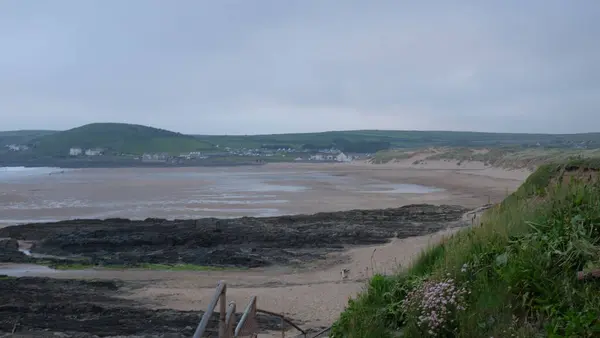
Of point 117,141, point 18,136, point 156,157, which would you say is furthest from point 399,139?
point 18,136

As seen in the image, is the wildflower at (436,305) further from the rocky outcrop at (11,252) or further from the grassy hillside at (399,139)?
the grassy hillside at (399,139)

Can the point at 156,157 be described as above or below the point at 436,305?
below

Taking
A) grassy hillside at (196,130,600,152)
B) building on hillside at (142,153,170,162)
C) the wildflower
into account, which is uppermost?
grassy hillside at (196,130,600,152)

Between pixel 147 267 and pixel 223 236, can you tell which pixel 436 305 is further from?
pixel 223 236

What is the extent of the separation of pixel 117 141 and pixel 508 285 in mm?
125563

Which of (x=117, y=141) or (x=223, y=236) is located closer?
(x=223, y=236)

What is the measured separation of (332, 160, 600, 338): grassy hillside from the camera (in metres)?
4.14

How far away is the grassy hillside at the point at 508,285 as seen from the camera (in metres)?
4.14

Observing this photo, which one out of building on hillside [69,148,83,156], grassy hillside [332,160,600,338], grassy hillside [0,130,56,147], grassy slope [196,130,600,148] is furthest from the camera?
grassy slope [196,130,600,148]

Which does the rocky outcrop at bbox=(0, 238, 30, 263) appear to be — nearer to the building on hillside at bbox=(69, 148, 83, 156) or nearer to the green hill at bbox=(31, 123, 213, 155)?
the building on hillside at bbox=(69, 148, 83, 156)

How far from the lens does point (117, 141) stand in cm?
12281

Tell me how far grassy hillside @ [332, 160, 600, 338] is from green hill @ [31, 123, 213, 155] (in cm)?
11016

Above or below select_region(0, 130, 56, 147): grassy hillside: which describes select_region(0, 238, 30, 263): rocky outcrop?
below

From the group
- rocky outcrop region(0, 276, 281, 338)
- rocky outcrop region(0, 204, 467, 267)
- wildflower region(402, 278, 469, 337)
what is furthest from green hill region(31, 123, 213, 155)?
wildflower region(402, 278, 469, 337)
